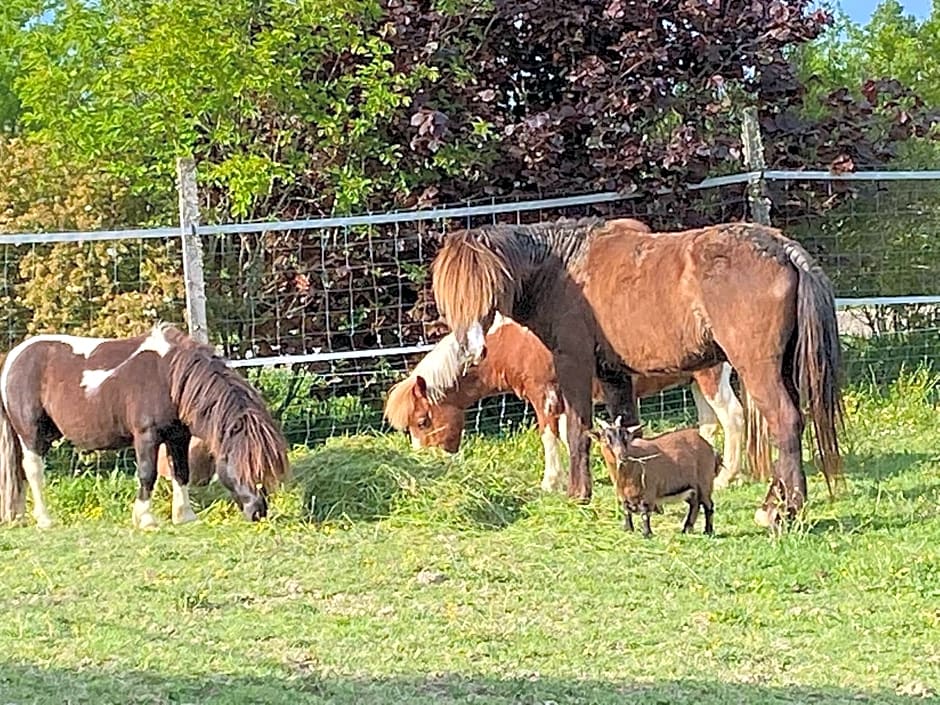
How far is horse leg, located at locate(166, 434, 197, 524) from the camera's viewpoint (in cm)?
675

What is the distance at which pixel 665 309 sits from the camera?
6.44m

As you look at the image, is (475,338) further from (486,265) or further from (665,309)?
(665,309)

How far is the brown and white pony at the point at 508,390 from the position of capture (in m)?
7.54

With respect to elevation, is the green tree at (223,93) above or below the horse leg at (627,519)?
above

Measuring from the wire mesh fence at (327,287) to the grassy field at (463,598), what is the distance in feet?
5.53

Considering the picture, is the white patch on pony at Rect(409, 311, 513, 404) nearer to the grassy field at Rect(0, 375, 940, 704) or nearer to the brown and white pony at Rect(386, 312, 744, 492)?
the brown and white pony at Rect(386, 312, 744, 492)

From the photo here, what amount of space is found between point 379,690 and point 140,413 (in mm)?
3348

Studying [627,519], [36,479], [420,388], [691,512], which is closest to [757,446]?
[691,512]

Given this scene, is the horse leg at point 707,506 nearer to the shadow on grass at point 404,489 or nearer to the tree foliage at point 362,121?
the shadow on grass at point 404,489

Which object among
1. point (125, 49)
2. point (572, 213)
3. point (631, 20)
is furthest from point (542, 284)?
point (125, 49)

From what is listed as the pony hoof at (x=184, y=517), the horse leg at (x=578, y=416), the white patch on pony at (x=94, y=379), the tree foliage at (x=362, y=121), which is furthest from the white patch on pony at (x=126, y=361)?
the horse leg at (x=578, y=416)

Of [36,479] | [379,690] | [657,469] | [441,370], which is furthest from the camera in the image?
[441,370]

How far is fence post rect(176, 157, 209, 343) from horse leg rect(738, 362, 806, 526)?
12.0ft

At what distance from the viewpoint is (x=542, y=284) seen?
689cm
